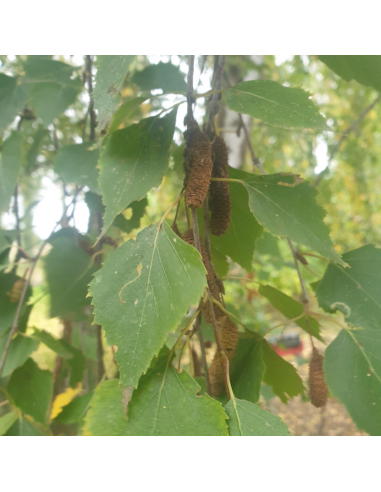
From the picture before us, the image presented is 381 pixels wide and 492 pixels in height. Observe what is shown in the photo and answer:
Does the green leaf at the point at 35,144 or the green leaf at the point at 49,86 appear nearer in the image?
the green leaf at the point at 49,86

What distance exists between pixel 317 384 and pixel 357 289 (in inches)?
4.2

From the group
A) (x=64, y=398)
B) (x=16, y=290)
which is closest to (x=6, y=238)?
(x=16, y=290)

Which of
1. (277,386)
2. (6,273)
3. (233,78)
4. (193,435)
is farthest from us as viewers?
(233,78)

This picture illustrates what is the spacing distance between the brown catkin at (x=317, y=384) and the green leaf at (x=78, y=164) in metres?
0.38

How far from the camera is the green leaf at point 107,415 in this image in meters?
0.27

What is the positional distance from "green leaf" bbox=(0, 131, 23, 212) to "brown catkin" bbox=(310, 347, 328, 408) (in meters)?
0.45

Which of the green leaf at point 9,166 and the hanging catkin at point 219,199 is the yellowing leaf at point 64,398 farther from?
the hanging catkin at point 219,199

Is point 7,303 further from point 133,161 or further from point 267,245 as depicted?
point 267,245

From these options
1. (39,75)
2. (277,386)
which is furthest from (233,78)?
(277,386)

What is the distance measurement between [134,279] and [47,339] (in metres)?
0.29

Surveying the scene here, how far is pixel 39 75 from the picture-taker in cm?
58

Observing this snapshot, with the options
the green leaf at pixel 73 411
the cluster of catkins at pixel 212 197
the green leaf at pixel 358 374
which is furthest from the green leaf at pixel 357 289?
the green leaf at pixel 73 411
